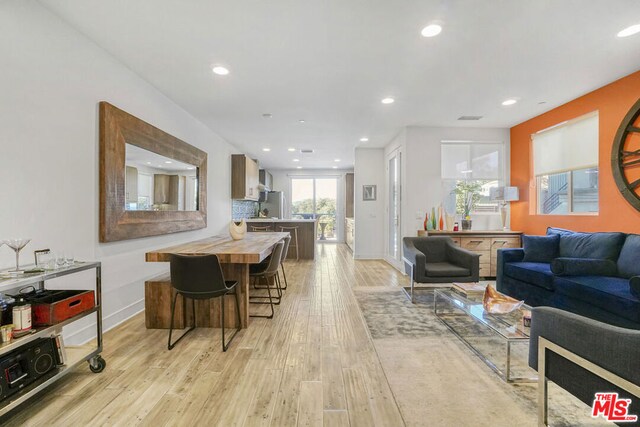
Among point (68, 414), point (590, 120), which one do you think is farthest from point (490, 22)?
point (68, 414)

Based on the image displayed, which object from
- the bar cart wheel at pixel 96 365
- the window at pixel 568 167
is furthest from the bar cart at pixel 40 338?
the window at pixel 568 167

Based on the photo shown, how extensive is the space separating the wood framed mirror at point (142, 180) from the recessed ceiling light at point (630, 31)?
4.56 metres

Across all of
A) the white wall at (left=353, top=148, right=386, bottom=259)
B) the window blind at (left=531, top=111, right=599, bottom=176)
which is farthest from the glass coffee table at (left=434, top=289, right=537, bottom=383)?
the white wall at (left=353, top=148, right=386, bottom=259)

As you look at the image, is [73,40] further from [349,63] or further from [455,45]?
[455,45]

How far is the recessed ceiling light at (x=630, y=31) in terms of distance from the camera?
237cm

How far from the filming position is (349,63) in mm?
2926

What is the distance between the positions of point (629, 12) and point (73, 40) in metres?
4.38

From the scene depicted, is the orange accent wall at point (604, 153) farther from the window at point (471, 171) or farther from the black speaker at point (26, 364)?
the black speaker at point (26, 364)

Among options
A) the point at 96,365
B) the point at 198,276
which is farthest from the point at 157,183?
the point at 96,365

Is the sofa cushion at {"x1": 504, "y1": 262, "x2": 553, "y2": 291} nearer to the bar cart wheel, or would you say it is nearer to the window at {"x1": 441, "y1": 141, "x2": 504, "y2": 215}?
the window at {"x1": 441, "y1": 141, "x2": 504, "y2": 215}

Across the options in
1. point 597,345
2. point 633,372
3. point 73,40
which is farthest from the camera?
point 73,40

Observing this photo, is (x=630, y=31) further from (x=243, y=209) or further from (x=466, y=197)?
(x=243, y=209)

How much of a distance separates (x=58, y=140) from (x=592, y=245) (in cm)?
524

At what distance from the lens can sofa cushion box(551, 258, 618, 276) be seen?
2.91 metres
